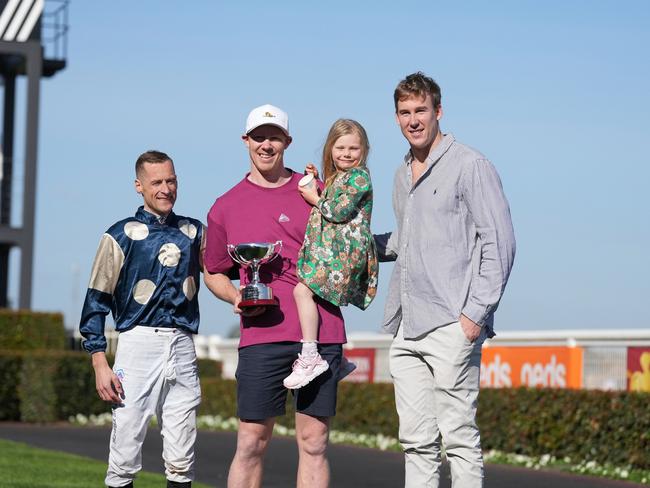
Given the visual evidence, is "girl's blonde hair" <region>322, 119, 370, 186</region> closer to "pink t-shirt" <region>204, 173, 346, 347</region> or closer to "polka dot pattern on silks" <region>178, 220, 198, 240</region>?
"pink t-shirt" <region>204, 173, 346, 347</region>

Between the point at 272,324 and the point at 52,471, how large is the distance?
209 inches

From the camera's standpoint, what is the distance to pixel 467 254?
18.7ft

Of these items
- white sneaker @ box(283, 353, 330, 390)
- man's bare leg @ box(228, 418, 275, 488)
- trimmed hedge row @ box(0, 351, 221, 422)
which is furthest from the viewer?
trimmed hedge row @ box(0, 351, 221, 422)

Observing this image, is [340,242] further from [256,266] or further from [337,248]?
A: [256,266]

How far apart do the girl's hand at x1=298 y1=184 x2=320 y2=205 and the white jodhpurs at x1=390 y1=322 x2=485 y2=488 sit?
75 cm

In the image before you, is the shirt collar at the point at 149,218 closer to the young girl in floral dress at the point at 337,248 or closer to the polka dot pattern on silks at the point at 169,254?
the polka dot pattern on silks at the point at 169,254

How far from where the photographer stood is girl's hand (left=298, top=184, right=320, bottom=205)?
19.5 ft

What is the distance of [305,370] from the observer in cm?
576

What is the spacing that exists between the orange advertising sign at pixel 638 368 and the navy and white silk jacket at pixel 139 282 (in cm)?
711

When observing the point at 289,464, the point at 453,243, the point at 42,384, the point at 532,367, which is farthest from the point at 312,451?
the point at 42,384

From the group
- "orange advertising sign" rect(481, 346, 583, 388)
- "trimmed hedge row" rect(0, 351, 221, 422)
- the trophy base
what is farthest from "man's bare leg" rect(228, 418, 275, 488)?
"trimmed hedge row" rect(0, 351, 221, 422)

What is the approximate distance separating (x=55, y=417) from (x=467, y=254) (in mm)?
14823

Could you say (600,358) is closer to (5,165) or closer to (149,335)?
(149,335)

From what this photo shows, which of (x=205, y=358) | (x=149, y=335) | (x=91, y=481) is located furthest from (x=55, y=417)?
(x=149, y=335)
